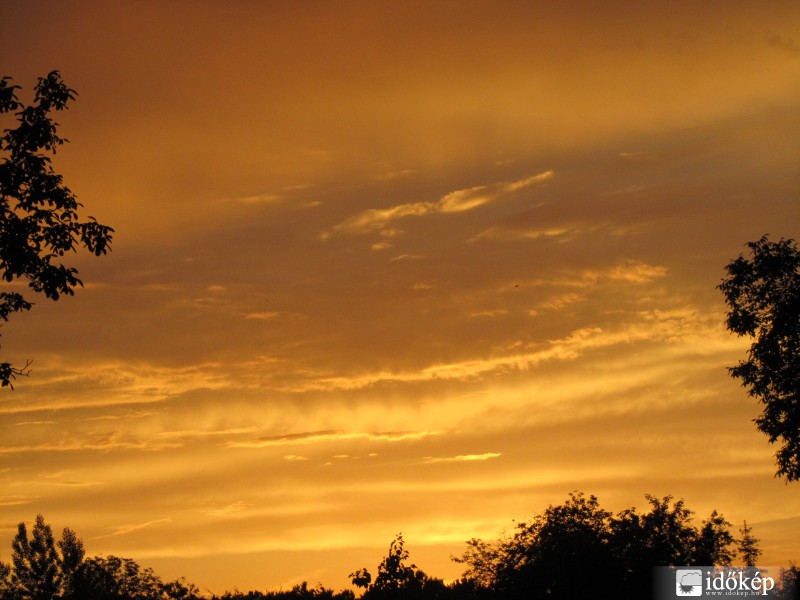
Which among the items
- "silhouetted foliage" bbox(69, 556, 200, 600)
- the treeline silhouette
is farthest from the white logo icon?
"silhouetted foliage" bbox(69, 556, 200, 600)

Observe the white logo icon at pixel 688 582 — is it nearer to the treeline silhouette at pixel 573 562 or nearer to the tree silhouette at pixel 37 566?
the treeline silhouette at pixel 573 562

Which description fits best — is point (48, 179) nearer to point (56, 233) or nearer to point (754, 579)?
point (56, 233)

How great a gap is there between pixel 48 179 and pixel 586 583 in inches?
1877

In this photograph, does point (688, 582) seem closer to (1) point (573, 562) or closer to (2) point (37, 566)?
(1) point (573, 562)

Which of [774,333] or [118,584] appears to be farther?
[118,584]

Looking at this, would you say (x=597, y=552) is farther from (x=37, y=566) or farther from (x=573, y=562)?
(x=37, y=566)

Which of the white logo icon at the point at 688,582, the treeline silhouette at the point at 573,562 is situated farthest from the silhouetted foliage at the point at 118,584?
the white logo icon at the point at 688,582

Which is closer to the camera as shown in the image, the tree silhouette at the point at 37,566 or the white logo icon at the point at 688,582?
the white logo icon at the point at 688,582

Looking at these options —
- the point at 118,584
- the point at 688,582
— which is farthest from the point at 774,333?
the point at 118,584

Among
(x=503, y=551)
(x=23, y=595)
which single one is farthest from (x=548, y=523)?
(x=23, y=595)

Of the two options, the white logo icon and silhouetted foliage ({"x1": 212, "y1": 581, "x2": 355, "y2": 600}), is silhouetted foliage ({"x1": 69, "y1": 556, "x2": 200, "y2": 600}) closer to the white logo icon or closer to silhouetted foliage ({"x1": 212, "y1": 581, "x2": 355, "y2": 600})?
silhouetted foliage ({"x1": 212, "y1": 581, "x2": 355, "y2": 600})

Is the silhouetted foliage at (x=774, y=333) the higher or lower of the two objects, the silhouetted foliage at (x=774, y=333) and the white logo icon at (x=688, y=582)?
the higher

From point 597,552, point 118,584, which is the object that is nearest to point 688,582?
point 597,552

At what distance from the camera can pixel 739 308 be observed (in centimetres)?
4294
